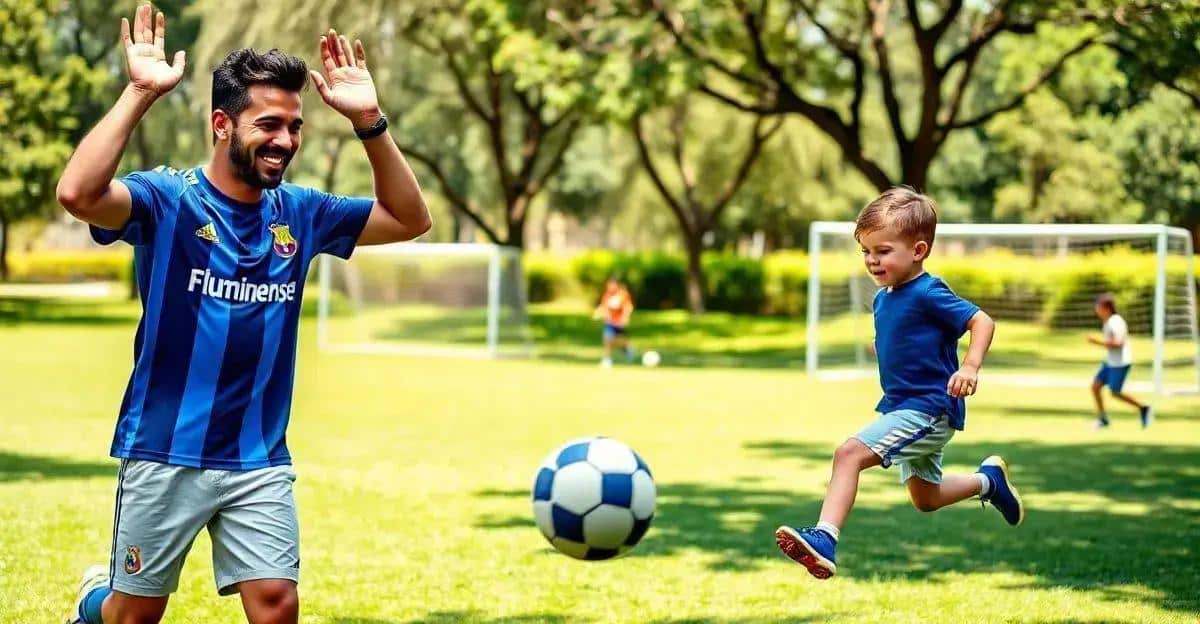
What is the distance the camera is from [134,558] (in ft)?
14.6

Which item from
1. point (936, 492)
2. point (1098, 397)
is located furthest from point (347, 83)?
point (1098, 397)

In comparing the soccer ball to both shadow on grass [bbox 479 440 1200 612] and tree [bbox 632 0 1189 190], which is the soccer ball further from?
tree [bbox 632 0 1189 190]

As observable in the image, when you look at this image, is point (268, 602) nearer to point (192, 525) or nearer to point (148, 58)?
point (192, 525)

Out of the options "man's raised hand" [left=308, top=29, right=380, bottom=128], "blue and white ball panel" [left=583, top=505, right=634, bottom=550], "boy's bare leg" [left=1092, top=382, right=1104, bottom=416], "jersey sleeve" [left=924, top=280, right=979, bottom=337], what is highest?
"man's raised hand" [left=308, top=29, right=380, bottom=128]

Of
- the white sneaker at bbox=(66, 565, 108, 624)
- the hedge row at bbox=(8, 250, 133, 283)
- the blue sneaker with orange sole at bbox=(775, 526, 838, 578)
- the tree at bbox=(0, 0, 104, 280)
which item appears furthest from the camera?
the hedge row at bbox=(8, 250, 133, 283)

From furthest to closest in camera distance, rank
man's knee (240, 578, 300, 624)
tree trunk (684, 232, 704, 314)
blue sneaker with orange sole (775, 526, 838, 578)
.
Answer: tree trunk (684, 232, 704, 314), blue sneaker with orange sole (775, 526, 838, 578), man's knee (240, 578, 300, 624)

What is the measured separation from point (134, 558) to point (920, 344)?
3.30 meters

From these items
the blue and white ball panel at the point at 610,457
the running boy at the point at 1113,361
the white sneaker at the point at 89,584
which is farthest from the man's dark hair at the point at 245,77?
the running boy at the point at 1113,361

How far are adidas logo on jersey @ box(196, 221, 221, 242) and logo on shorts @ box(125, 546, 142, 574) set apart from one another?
0.97 metres

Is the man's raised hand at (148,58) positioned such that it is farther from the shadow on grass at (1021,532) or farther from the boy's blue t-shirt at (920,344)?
the shadow on grass at (1021,532)

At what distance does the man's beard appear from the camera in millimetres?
4480

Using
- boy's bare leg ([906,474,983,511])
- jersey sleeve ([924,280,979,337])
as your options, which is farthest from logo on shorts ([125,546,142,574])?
boy's bare leg ([906,474,983,511])

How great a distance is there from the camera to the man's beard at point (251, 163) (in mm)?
4480

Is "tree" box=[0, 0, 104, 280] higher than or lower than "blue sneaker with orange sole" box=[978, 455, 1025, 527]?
higher
